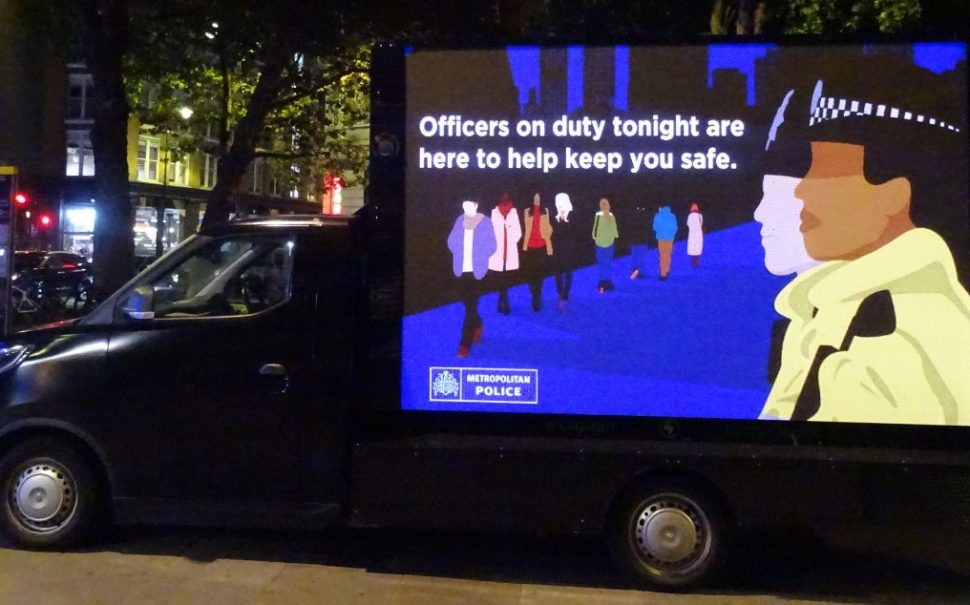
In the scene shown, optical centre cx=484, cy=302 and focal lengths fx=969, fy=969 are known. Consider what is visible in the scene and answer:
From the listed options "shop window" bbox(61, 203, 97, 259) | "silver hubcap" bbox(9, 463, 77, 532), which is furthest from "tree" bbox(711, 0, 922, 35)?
"shop window" bbox(61, 203, 97, 259)

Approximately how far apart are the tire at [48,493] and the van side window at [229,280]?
3.49 ft

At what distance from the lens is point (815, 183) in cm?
516

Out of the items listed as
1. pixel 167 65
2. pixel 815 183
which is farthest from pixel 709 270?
pixel 167 65

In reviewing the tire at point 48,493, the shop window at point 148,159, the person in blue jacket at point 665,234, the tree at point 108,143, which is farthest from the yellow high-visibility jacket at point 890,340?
the shop window at point 148,159

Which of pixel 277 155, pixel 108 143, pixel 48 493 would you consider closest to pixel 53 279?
pixel 277 155

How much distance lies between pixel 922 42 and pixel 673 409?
235 centimetres

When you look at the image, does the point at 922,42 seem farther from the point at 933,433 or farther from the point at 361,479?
the point at 361,479

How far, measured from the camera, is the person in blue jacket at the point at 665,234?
5.25 metres

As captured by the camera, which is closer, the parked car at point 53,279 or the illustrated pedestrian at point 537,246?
the illustrated pedestrian at point 537,246

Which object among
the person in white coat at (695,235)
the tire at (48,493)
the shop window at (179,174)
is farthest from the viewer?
the shop window at (179,174)

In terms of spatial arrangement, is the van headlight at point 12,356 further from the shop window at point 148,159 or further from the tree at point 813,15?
the shop window at point 148,159

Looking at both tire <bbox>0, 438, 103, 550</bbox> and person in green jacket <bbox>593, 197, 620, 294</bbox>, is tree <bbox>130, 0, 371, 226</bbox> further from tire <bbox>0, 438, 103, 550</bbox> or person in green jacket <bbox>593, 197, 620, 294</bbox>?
person in green jacket <bbox>593, 197, 620, 294</bbox>

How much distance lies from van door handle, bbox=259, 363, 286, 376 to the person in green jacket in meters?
1.89

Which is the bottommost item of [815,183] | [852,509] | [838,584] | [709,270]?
[838,584]
